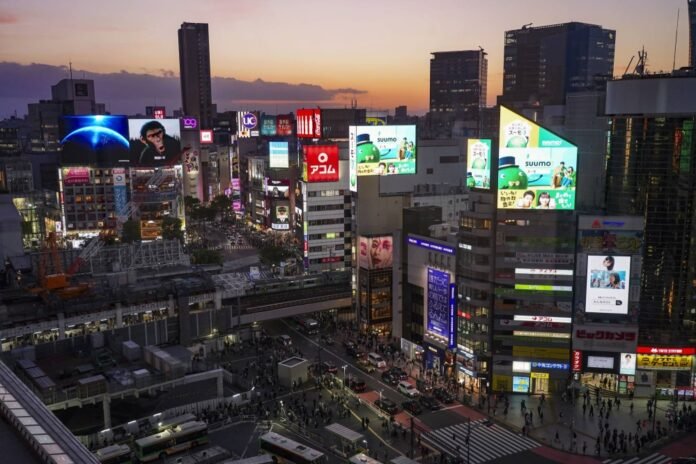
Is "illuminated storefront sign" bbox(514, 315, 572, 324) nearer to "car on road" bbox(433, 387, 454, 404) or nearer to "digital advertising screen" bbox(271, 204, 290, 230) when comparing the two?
"car on road" bbox(433, 387, 454, 404)

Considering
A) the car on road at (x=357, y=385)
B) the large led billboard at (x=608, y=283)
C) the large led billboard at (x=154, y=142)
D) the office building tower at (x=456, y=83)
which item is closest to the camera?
the large led billboard at (x=608, y=283)

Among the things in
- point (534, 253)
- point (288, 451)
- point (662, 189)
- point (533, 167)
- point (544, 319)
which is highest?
point (533, 167)

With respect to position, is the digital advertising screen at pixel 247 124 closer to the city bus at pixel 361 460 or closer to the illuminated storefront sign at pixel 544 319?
the illuminated storefront sign at pixel 544 319

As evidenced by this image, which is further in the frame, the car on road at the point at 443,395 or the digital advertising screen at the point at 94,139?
the digital advertising screen at the point at 94,139

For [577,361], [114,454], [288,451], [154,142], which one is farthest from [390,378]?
[154,142]

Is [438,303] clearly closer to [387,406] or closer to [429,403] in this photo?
[429,403]

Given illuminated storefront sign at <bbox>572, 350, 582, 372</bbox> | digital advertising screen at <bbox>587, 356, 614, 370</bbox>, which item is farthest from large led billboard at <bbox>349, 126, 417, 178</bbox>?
digital advertising screen at <bbox>587, 356, 614, 370</bbox>

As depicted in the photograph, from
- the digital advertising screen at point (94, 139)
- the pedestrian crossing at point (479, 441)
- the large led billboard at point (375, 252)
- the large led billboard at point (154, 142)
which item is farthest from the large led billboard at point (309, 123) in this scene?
the pedestrian crossing at point (479, 441)
